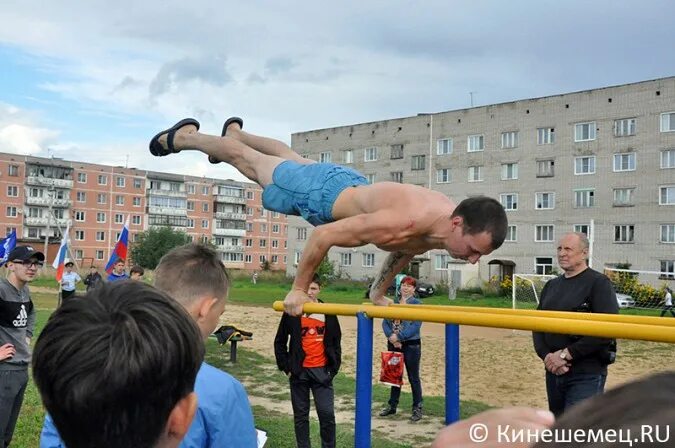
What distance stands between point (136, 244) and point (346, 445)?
54.1 metres

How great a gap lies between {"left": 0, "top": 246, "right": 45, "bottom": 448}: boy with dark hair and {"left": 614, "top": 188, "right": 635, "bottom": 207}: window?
3406 centimetres

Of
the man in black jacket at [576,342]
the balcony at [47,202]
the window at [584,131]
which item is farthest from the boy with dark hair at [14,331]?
the balcony at [47,202]

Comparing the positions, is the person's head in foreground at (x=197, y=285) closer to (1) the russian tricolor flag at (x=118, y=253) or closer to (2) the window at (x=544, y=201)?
(1) the russian tricolor flag at (x=118, y=253)

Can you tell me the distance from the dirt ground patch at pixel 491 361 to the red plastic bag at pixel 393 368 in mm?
763

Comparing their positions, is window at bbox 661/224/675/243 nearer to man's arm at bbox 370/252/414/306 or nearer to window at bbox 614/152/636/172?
window at bbox 614/152/636/172

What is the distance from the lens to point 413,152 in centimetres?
4259

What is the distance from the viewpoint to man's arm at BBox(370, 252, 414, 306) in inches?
160

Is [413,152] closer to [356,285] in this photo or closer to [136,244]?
[356,285]

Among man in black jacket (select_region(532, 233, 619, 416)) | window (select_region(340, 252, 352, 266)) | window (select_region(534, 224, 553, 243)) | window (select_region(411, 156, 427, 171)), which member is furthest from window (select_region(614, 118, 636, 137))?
man in black jacket (select_region(532, 233, 619, 416))

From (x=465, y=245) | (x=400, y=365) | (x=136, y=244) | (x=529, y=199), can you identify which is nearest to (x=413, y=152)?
(x=529, y=199)

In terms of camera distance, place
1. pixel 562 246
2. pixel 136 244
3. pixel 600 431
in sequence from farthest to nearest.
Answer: pixel 136 244
pixel 562 246
pixel 600 431

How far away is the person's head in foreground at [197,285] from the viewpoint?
2.13 m

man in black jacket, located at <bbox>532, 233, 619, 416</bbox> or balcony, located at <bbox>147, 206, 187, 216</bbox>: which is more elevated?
balcony, located at <bbox>147, 206, 187, 216</bbox>

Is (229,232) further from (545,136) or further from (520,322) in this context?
(520,322)
